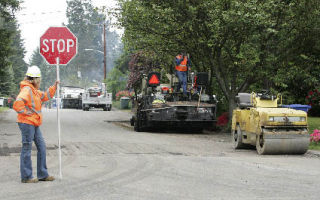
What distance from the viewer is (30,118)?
895 cm

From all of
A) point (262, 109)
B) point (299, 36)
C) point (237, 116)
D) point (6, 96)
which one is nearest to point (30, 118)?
point (262, 109)

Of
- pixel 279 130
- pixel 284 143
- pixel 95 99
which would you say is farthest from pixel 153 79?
pixel 95 99

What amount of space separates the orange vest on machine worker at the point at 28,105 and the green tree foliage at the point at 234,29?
1062cm

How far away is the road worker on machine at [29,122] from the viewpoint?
8922 millimetres

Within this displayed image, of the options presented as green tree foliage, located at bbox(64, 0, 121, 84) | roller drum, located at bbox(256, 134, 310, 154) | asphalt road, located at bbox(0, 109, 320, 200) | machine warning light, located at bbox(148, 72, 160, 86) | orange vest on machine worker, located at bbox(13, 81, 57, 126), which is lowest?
asphalt road, located at bbox(0, 109, 320, 200)

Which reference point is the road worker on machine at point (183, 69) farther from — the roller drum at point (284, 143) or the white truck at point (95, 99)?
the white truck at point (95, 99)

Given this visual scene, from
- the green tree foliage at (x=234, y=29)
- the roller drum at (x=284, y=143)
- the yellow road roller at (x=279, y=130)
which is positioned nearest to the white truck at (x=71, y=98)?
the green tree foliage at (x=234, y=29)

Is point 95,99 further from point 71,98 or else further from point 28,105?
point 28,105

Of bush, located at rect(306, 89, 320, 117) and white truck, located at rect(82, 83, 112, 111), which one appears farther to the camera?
white truck, located at rect(82, 83, 112, 111)

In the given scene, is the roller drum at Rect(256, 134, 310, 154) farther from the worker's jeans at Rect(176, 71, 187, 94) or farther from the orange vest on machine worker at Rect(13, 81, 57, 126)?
the worker's jeans at Rect(176, 71, 187, 94)

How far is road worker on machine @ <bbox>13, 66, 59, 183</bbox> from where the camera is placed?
8.92 m

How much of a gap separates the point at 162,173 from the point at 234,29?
10.8 metres

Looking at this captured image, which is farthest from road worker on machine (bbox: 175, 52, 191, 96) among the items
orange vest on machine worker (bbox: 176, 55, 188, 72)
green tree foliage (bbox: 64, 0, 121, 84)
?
green tree foliage (bbox: 64, 0, 121, 84)

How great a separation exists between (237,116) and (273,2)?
18.0 feet
